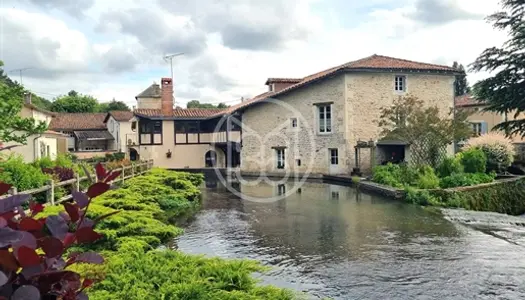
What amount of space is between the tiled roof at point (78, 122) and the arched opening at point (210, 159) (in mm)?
16548

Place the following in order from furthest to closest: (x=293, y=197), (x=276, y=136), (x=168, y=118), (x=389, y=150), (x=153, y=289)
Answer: (x=168, y=118) → (x=276, y=136) → (x=389, y=150) → (x=293, y=197) → (x=153, y=289)

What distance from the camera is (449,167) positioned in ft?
60.4

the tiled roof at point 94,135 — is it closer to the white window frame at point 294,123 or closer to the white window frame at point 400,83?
the white window frame at point 294,123

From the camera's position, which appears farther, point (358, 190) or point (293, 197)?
point (358, 190)

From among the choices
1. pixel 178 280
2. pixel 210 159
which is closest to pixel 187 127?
pixel 210 159

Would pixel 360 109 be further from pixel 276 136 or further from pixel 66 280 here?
pixel 66 280

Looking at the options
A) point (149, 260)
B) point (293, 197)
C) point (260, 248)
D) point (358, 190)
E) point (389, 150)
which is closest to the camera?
point (149, 260)

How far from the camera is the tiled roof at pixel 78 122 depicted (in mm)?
46169

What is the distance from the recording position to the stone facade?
2538 centimetres

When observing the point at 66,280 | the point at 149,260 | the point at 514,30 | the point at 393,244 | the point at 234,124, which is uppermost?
the point at 514,30

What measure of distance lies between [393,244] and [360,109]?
57.2 feet

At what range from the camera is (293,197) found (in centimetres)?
1703

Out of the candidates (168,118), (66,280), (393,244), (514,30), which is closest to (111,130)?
(168,118)
